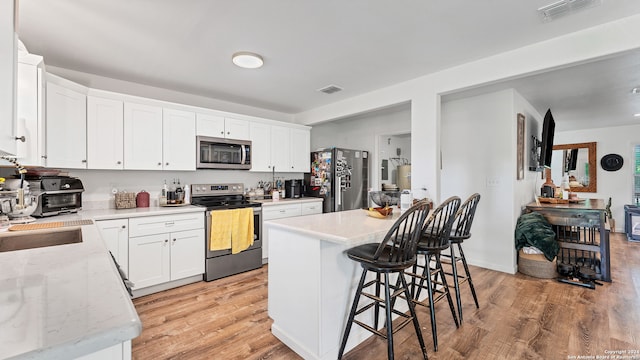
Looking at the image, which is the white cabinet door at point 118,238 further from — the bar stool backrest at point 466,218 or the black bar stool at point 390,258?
the bar stool backrest at point 466,218

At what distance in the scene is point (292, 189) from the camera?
15.6 ft

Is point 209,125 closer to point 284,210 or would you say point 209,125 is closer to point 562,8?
point 284,210

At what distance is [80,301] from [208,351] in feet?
5.28

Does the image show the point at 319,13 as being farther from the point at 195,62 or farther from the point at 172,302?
the point at 172,302

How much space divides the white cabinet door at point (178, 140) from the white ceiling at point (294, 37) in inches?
16.5

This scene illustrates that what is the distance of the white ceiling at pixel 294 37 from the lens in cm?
199

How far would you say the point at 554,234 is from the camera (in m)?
3.41

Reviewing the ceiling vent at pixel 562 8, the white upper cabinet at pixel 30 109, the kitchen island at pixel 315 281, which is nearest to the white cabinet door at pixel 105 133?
the white upper cabinet at pixel 30 109

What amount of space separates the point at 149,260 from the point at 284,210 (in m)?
1.76

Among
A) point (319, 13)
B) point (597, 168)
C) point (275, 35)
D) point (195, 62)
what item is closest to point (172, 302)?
point (195, 62)

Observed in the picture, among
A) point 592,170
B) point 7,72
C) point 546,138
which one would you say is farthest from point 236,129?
point 592,170

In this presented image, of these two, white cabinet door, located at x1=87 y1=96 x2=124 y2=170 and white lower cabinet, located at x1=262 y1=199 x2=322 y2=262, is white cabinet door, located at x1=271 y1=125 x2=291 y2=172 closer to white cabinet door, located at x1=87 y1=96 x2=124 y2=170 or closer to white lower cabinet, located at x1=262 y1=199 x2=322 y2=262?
white lower cabinet, located at x1=262 y1=199 x2=322 y2=262

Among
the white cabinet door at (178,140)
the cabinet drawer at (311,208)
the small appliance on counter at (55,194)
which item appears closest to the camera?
the small appliance on counter at (55,194)

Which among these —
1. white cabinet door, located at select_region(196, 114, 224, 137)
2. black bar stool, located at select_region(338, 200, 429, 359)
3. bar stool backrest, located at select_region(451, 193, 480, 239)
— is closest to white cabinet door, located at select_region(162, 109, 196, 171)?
white cabinet door, located at select_region(196, 114, 224, 137)
